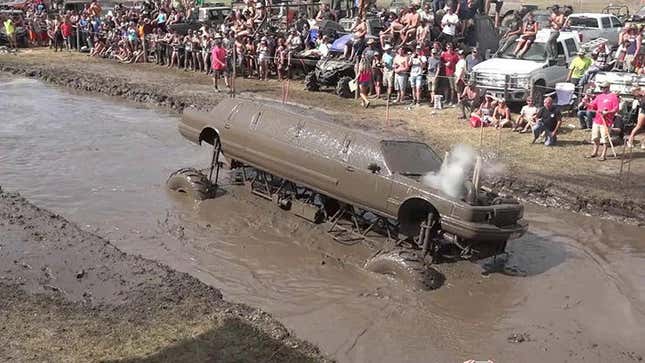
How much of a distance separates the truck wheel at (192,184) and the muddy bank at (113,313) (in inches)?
114

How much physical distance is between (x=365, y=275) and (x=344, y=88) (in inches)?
485

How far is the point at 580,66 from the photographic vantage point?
1911 cm

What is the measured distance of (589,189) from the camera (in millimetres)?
14133

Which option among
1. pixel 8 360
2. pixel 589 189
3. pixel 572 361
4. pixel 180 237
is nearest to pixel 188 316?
pixel 8 360

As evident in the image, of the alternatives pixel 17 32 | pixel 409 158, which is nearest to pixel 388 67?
pixel 409 158

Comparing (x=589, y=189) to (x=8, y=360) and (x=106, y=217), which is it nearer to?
(x=106, y=217)

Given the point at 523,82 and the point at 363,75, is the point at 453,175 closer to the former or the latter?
the point at 523,82

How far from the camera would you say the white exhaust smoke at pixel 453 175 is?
10.8 m

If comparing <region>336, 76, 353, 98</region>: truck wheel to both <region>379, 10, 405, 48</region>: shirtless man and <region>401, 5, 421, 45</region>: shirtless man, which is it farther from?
<region>401, 5, 421, 45</region>: shirtless man

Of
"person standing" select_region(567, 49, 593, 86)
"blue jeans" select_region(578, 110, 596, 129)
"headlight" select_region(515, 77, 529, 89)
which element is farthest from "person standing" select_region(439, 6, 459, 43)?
"blue jeans" select_region(578, 110, 596, 129)

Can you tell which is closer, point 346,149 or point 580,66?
point 346,149

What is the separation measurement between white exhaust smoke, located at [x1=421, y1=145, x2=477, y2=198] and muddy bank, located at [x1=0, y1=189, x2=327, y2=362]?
11.4 feet

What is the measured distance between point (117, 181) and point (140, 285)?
6391 millimetres

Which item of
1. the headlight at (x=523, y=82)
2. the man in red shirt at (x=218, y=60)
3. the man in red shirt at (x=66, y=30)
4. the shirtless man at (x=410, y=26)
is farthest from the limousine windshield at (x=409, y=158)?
the man in red shirt at (x=66, y=30)
